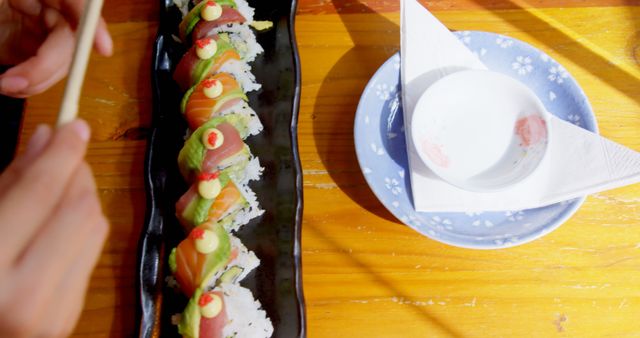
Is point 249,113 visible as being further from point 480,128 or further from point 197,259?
point 480,128

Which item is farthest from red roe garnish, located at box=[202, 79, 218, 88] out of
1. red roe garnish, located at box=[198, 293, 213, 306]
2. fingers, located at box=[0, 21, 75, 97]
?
red roe garnish, located at box=[198, 293, 213, 306]

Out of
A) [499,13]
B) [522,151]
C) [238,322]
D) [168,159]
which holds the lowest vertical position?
[238,322]

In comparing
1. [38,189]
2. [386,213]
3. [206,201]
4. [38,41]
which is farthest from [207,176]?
[38,189]

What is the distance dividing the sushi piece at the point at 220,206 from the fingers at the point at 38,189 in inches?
22.6

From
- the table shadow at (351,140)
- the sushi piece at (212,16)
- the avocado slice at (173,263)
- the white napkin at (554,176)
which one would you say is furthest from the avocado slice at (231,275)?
the sushi piece at (212,16)

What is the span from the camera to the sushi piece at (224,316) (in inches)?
44.8

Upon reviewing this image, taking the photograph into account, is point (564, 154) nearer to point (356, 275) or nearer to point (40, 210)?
point (356, 275)

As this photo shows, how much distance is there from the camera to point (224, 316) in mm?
1171

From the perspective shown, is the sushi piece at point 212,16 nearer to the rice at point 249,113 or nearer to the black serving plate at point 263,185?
the black serving plate at point 263,185

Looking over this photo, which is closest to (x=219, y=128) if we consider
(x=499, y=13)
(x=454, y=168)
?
(x=454, y=168)

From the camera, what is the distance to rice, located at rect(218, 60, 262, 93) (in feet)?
4.83

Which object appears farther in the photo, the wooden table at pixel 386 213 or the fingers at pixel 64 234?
the wooden table at pixel 386 213

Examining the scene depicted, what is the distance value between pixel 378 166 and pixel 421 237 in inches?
7.9

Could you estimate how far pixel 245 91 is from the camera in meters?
1.47
